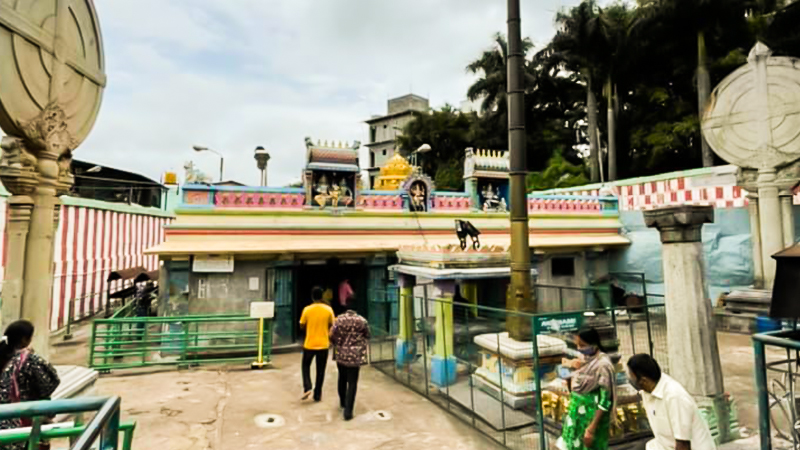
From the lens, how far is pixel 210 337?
915cm

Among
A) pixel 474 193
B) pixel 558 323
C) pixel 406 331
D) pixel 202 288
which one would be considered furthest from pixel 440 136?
pixel 558 323

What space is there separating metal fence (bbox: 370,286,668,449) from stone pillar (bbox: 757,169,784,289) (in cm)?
356

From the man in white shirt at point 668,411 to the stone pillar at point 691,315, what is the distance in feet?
6.30

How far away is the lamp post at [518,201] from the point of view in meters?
6.21

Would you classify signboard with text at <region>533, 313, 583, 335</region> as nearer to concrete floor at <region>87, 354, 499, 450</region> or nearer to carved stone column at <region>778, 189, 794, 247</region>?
concrete floor at <region>87, 354, 499, 450</region>

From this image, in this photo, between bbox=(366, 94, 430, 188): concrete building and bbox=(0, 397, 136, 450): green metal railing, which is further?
bbox=(366, 94, 430, 188): concrete building

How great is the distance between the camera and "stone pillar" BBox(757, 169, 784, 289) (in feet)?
32.6

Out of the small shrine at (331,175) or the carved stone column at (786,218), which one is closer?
the carved stone column at (786,218)

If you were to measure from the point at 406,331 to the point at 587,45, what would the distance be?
2388 cm

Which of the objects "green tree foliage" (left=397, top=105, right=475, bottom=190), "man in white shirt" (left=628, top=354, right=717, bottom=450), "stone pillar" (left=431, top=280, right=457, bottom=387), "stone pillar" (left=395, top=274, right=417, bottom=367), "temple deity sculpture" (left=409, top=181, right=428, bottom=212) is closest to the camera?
"man in white shirt" (left=628, top=354, right=717, bottom=450)

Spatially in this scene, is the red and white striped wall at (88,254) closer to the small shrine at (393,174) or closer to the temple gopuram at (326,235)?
the temple gopuram at (326,235)

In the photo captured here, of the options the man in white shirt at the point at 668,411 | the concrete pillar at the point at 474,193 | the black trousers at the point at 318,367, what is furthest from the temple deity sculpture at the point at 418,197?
the man in white shirt at the point at 668,411

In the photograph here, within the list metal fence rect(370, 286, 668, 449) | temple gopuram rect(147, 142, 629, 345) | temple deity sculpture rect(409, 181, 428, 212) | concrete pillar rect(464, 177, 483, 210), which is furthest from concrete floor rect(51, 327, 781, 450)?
concrete pillar rect(464, 177, 483, 210)

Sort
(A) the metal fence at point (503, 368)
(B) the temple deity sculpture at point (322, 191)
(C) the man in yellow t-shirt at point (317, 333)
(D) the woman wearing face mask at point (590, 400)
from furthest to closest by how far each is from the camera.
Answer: (B) the temple deity sculpture at point (322, 191) < (C) the man in yellow t-shirt at point (317, 333) < (A) the metal fence at point (503, 368) < (D) the woman wearing face mask at point (590, 400)
